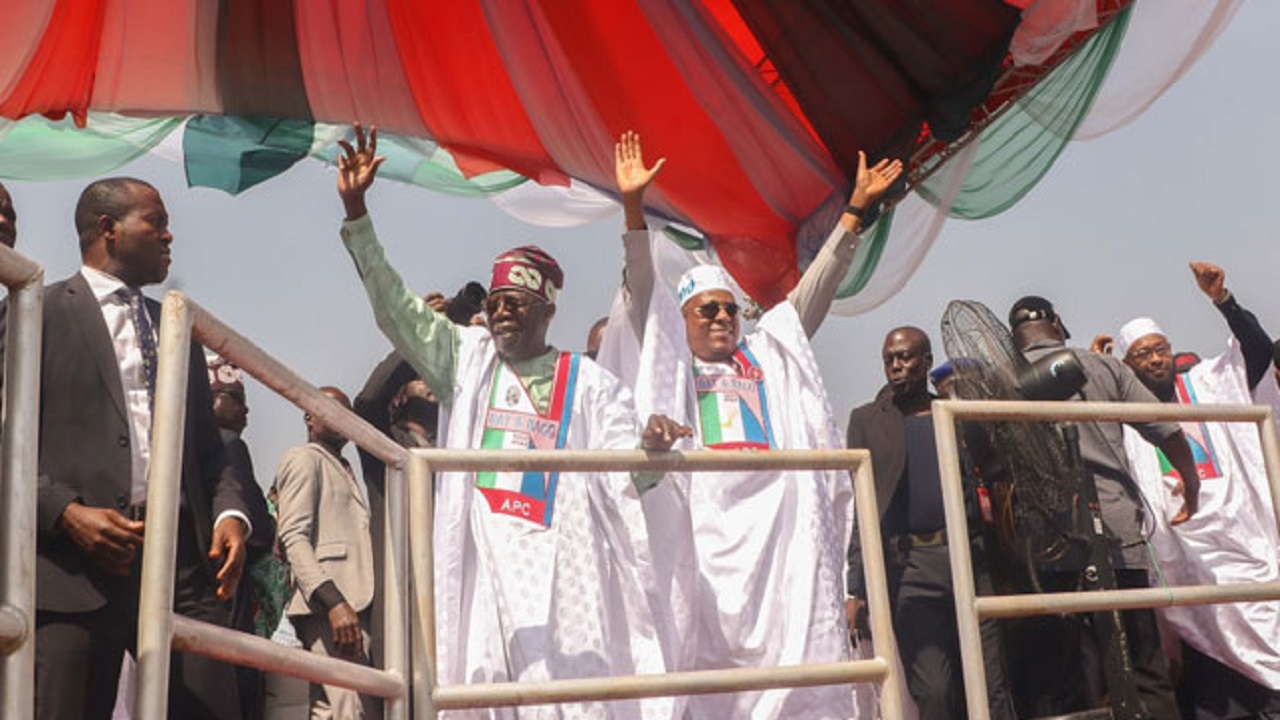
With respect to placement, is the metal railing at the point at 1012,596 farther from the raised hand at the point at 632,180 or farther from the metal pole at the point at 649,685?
the raised hand at the point at 632,180

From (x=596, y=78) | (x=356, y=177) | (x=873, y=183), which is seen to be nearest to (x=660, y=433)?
(x=356, y=177)

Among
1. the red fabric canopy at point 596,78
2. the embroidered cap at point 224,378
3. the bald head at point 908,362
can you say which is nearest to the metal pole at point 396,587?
the embroidered cap at point 224,378

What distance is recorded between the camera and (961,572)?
130 inches

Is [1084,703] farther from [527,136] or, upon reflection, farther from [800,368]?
[527,136]

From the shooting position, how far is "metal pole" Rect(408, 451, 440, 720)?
302 centimetres

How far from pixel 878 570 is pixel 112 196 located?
207 cm

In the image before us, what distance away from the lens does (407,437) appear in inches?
210

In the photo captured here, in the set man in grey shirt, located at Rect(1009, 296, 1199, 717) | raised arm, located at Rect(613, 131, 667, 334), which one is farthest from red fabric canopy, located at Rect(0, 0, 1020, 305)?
raised arm, located at Rect(613, 131, 667, 334)

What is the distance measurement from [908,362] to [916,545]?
2.59 feet

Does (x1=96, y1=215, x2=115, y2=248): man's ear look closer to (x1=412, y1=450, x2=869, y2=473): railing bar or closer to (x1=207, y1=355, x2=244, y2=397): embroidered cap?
(x1=412, y1=450, x2=869, y2=473): railing bar

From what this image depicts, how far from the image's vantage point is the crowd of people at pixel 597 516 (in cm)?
310

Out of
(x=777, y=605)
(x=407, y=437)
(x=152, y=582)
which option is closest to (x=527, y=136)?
(x=407, y=437)

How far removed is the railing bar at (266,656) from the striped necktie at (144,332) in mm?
902

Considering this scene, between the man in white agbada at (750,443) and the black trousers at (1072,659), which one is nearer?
the man in white agbada at (750,443)
